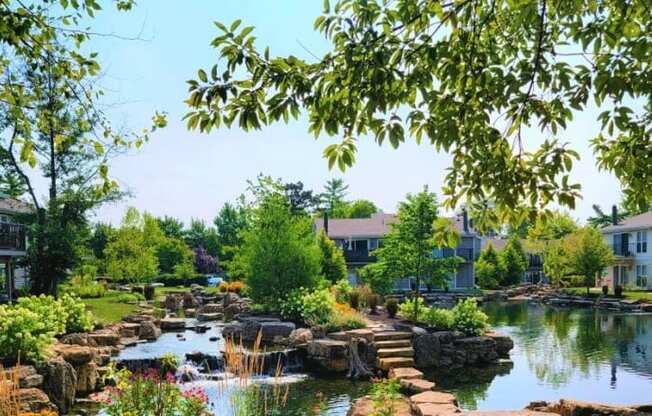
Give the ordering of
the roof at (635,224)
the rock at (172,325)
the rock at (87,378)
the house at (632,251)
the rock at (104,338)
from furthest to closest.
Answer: the house at (632,251), the roof at (635,224), the rock at (172,325), the rock at (104,338), the rock at (87,378)

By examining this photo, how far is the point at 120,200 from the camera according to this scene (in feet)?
82.0

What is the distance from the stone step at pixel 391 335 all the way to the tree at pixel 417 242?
393cm

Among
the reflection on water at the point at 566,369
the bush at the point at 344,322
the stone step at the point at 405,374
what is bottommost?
the reflection on water at the point at 566,369

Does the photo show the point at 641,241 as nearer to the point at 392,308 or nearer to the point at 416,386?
the point at 392,308

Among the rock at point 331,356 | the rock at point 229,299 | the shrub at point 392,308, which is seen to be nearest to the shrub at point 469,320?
the shrub at point 392,308

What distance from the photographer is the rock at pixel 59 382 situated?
30.0ft

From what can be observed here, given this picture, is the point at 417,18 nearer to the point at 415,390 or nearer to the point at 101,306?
the point at 415,390

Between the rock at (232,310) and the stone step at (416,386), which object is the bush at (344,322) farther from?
the rock at (232,310)

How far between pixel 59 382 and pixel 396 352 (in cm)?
707

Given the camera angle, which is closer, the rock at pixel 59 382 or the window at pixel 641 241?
the rock at pixel 59 382

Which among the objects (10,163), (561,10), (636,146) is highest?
(10,163)

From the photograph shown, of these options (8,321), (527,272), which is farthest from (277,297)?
(527,272)

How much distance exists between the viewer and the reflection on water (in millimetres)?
10648

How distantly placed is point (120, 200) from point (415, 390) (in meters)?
18.1
